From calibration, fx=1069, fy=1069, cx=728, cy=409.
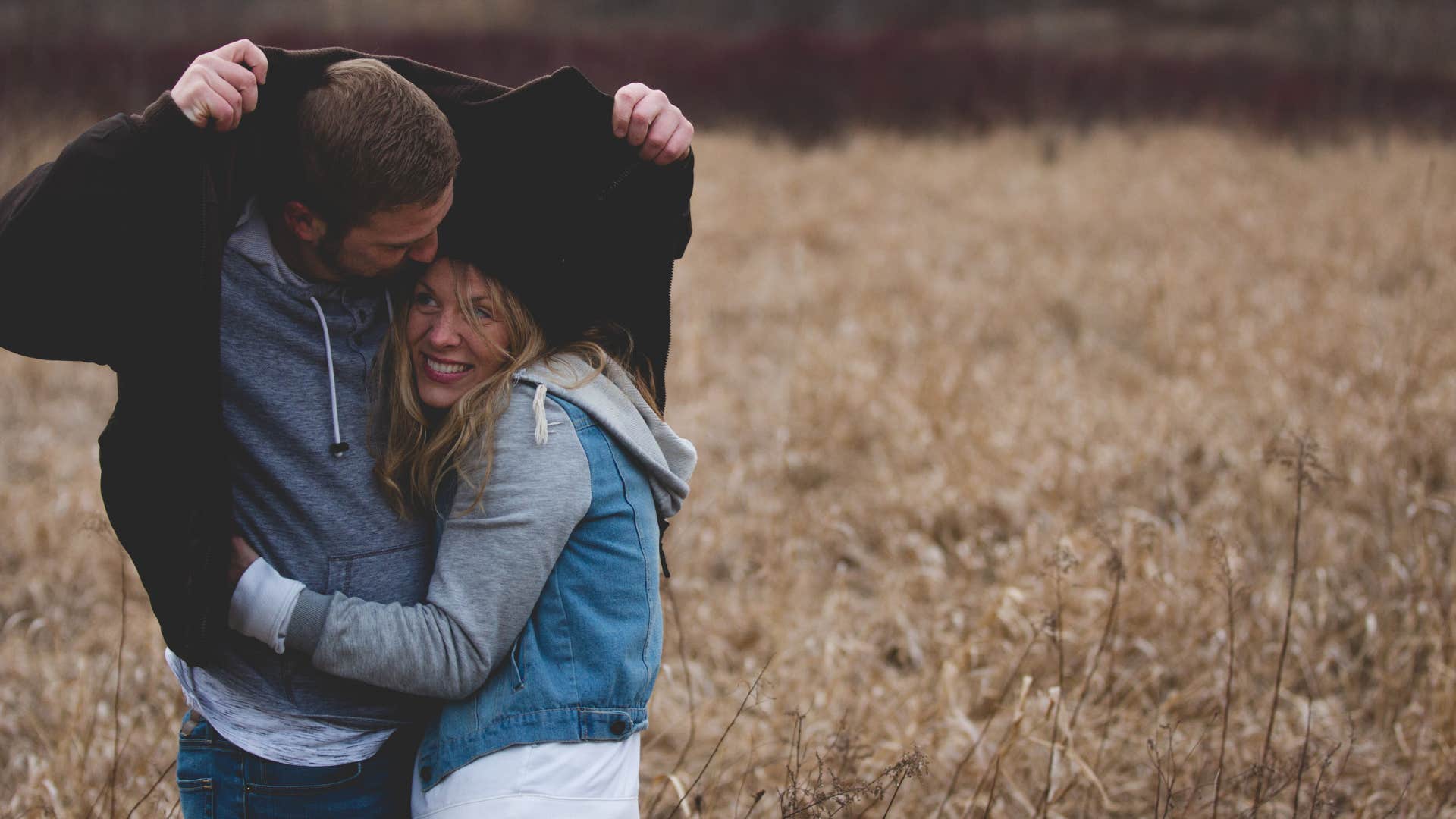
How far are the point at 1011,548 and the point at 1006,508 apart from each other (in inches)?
12.0

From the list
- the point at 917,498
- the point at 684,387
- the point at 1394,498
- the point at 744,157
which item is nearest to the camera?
the point at 1394,498

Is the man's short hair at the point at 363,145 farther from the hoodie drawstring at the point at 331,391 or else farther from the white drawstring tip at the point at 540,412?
the white drawstring tip at the point at 540,412

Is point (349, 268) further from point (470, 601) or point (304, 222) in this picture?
point (470, 601)

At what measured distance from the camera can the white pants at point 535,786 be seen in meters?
1.38

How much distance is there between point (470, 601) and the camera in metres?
1.40

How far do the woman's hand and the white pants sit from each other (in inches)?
15.0

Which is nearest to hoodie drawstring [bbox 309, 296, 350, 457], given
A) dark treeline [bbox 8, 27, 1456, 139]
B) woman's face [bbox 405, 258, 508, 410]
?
woman's face [bbox 405, 258, 508, 410]

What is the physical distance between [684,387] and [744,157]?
A: 22.2ft

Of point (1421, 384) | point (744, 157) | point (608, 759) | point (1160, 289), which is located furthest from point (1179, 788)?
point (744, 157)

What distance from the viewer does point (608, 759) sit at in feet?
4.74

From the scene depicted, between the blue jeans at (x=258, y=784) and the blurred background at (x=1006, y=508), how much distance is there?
0.46m

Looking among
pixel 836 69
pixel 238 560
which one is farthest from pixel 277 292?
pixel 836 69

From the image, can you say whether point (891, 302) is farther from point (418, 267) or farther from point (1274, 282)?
point (418, 267)

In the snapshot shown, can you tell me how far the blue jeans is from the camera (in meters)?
1.46
